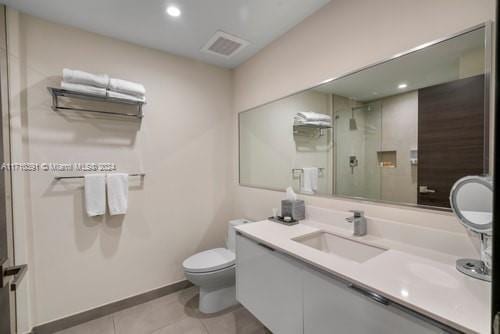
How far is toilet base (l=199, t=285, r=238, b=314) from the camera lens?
6.32ft

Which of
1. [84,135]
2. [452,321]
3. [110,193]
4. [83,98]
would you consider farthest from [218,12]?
[452,321]

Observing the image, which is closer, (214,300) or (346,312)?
(346,312)

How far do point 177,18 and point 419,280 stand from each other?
218 cm

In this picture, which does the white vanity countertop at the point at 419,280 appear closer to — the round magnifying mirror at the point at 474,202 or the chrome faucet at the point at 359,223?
the chrome faucet at the point at 359,223

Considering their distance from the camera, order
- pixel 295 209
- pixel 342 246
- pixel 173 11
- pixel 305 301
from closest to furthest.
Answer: pixel 305 301 < pixel 342 246 < pixel 173 11 < pixel 295 209

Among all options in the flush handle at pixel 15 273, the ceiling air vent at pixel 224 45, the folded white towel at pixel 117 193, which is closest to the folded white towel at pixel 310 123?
the ceiling air vent at pixel 224 45

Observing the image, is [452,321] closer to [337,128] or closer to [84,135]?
[337,128]

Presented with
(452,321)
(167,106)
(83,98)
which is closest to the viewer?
(452,321)

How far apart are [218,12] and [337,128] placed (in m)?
1.23

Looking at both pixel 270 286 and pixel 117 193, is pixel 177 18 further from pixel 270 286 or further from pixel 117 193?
pixel 270 286

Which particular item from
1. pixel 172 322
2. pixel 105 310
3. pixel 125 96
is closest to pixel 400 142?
pixel 125 96

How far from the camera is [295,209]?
173 centimetres

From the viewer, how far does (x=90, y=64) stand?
6.10 feet

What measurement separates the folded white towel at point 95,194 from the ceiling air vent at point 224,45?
1.52m
